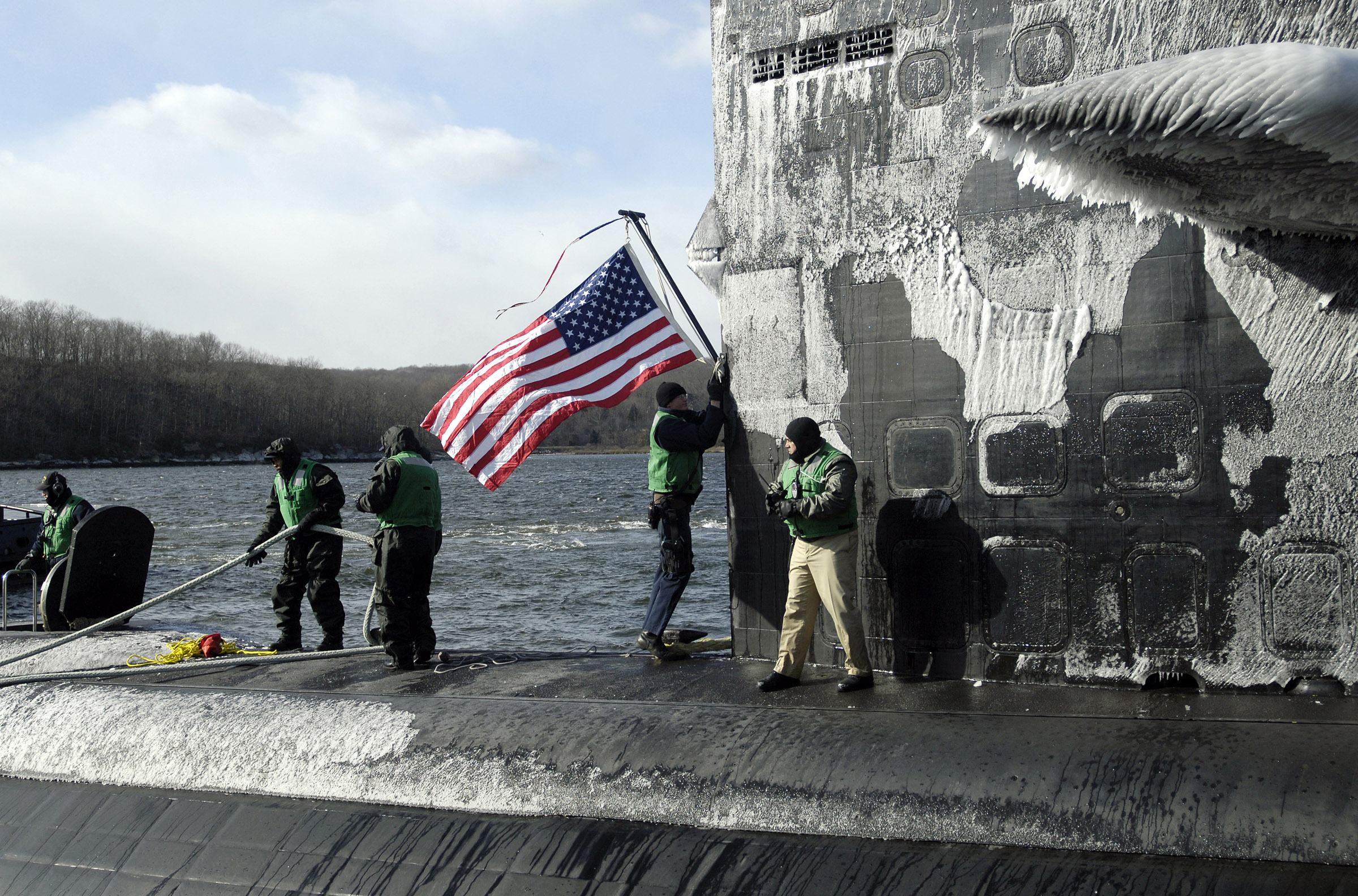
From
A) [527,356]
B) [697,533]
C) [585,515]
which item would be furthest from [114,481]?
[527,356]

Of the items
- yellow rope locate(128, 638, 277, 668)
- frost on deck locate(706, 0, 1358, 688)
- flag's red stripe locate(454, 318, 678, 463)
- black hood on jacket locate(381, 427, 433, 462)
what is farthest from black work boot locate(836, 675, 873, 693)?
yellow rope locate(128, 638, 277, 668)

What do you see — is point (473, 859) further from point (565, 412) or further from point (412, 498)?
point (565, 412)

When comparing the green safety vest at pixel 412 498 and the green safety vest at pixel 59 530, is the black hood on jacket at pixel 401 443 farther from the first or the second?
the green safety vest at pixel 59 530

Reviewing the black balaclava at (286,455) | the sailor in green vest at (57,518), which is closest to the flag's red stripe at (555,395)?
the black balaclava at (286,455)

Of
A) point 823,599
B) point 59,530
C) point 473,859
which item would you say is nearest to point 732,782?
point 473,859

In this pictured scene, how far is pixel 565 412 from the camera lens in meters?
6.96

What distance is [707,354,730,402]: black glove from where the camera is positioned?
20.6 ft

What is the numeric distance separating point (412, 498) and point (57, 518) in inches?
277

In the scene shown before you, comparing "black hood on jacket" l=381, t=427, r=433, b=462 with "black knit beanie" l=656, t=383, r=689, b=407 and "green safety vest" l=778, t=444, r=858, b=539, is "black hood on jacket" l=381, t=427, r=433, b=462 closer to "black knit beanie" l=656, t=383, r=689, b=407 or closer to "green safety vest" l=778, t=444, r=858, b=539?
"black knit beanie" l=656, t=383, r=689, b=407

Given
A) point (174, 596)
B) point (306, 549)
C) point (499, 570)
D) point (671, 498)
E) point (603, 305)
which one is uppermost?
point (603, 305)

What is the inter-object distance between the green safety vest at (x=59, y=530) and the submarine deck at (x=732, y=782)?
5.97 metres

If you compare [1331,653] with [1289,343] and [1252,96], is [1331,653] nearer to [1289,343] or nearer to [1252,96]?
[1289,343]

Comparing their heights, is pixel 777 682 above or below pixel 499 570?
above

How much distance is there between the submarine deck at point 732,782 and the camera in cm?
358
